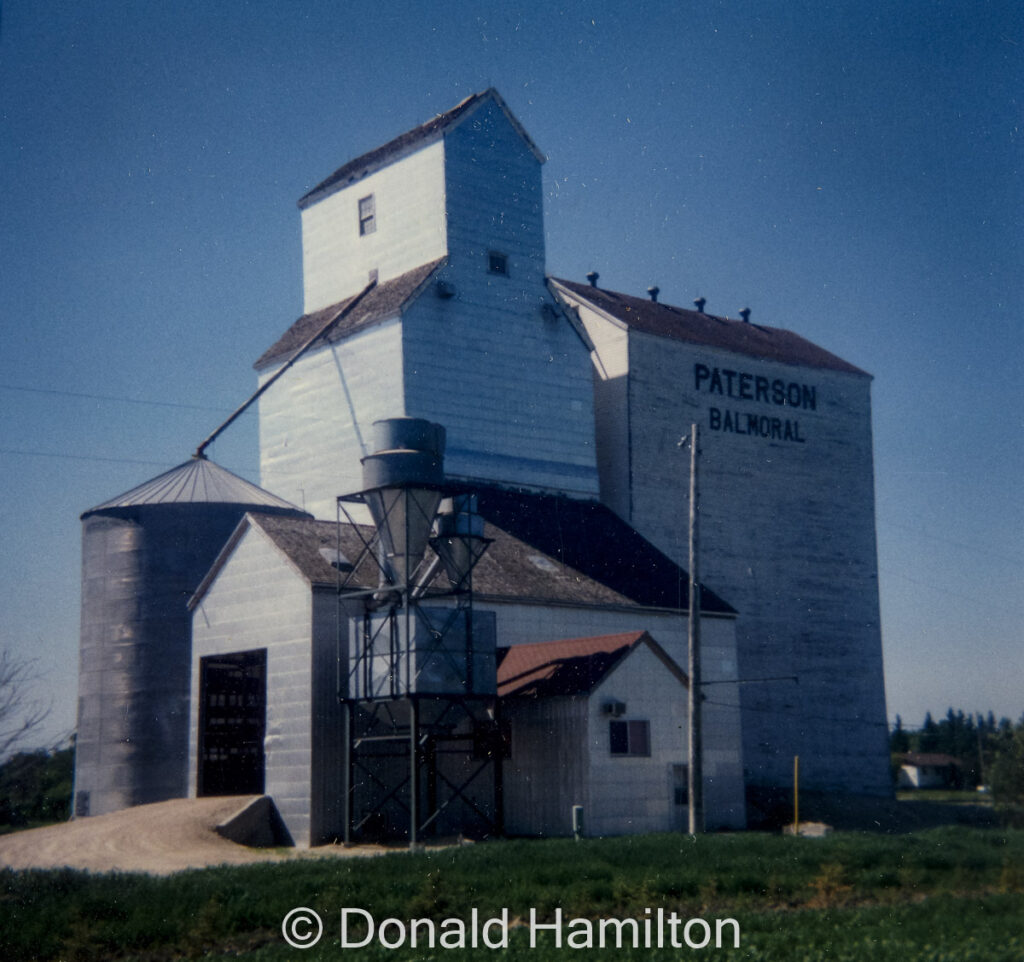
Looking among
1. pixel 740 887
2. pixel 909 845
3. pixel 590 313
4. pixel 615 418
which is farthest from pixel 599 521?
pixel 740 887

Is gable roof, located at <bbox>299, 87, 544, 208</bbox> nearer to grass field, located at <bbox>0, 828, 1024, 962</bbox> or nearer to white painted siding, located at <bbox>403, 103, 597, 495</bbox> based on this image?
white painted siding, located at <bbox>403, 103, 597, 495</bbox>

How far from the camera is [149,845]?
25344 mm

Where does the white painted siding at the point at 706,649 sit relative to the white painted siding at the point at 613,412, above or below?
below

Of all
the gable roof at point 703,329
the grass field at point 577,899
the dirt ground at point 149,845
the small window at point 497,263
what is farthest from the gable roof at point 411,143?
the grass field at point 577,899

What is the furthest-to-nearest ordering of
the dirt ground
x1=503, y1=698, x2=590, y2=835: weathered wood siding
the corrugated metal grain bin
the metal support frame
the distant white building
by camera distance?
1. the corrugated metal grain bin
2. the distant white building
3. x1=503, y1=698, x2=590, y2=835: weathered wood siding
4. the metal support frame
5. the dirt ground

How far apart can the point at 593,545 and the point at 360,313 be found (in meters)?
10.2

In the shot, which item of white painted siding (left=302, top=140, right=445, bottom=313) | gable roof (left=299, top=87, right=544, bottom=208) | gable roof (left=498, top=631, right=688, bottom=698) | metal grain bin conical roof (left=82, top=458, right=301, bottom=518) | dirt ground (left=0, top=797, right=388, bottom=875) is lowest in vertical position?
dirt ground (left=0, top=797, right=388, bottom=875)

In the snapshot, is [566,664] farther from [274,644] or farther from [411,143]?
[411,143]

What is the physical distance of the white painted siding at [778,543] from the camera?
4134 centimetres

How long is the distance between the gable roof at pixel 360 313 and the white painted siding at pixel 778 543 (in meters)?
7.99

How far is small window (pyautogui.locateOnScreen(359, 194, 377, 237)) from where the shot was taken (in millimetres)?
40750

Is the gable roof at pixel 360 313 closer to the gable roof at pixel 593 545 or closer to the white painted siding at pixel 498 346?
the white painted siding at pixel 498 346

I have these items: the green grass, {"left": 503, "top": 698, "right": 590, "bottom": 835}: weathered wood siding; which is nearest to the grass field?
{"left": 503, "top": 698, "right": 590, "bottom": 835}: weathered wood siding

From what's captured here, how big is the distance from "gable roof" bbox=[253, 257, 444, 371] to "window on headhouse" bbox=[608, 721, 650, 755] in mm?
14595
